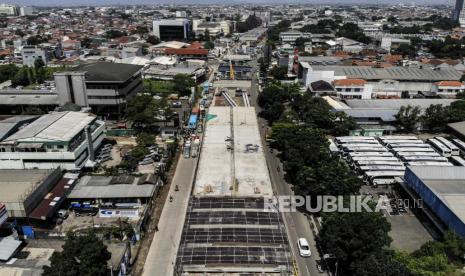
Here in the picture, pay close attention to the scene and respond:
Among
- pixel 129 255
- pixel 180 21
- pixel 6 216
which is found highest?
pixel 180 21

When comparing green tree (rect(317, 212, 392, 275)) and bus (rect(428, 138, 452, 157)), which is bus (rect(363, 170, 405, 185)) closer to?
bus (rect(428, 138, 452, 157))

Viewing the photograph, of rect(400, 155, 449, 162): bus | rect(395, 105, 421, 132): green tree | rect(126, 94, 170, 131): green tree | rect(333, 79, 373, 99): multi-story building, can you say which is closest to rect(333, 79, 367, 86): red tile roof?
rect(333, 79, 373, 99): multi-story building

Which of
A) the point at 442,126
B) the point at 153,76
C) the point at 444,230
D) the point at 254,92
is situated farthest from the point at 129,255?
the point at 153,76

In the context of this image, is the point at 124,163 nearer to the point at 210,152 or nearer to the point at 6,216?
the point at 210,152

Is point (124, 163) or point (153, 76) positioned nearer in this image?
point (124, 163)

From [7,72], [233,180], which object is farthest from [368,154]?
[7,72]
